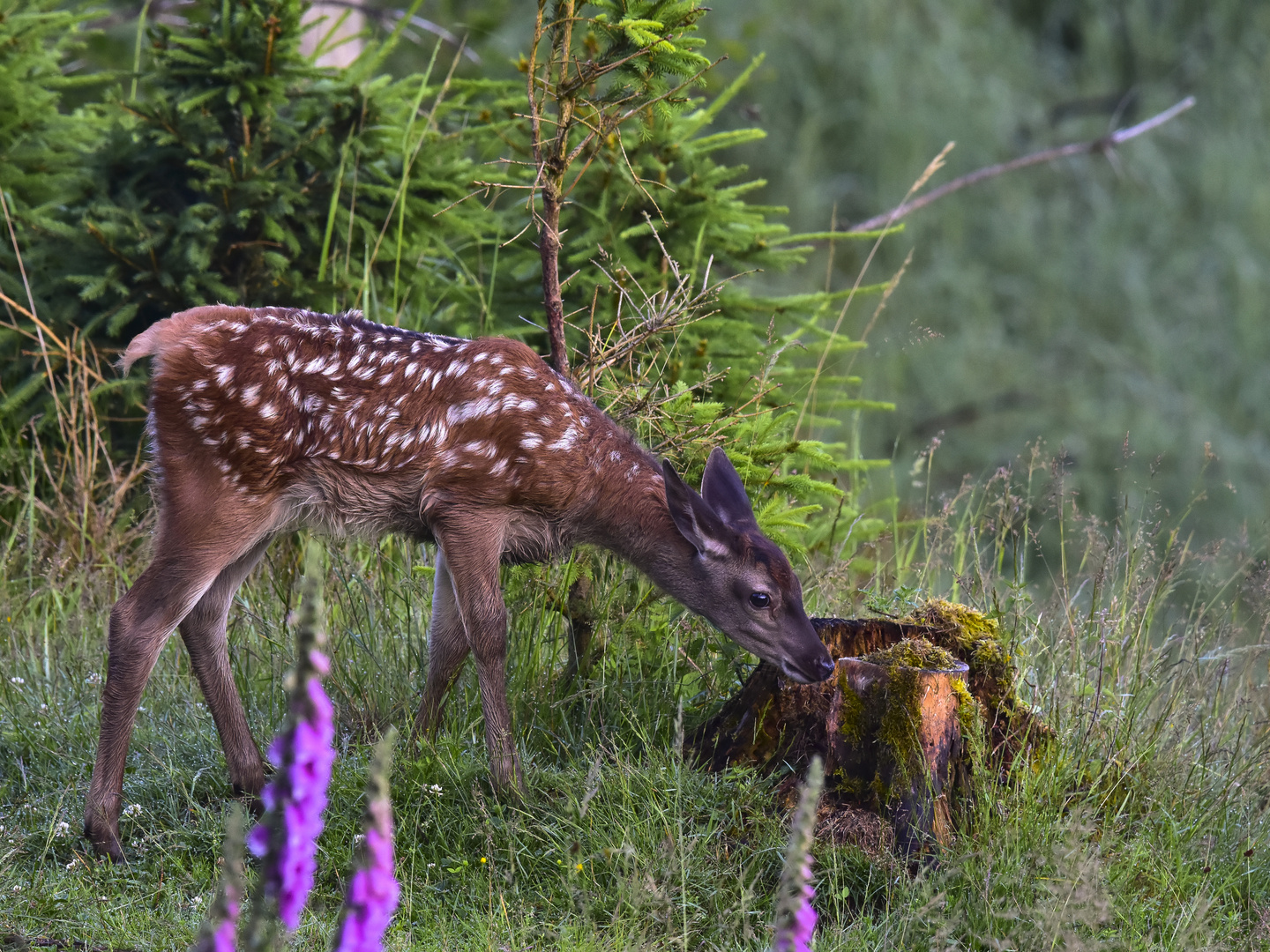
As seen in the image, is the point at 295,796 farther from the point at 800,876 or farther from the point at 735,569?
the point at 735,569

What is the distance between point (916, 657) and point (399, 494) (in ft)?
5.91

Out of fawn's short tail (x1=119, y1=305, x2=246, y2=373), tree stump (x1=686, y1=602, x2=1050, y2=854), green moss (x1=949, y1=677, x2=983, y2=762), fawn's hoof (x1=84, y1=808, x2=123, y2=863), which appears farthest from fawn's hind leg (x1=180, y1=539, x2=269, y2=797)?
green moss (x1=949, y1=677, x2=983, y2=762)

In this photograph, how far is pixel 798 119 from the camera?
15.9 metres

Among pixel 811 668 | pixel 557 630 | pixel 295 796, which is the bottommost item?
pixel 557 630

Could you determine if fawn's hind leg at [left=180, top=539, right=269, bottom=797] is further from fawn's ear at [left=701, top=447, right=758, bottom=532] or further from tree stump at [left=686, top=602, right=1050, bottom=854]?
fawn's ear at [left=701, top=447, right=758, bottom=532]

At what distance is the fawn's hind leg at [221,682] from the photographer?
4625 mm

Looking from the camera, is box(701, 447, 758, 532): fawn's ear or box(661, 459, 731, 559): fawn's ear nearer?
box(661, 459, 731, 559): fawn's ear

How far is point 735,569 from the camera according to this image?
474cm

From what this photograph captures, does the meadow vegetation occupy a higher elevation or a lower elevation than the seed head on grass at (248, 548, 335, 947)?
lower

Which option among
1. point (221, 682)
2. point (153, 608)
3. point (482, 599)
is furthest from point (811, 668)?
point (153, 608)

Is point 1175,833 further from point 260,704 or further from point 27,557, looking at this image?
point 27,557

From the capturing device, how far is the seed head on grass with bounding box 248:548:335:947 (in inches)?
74.0

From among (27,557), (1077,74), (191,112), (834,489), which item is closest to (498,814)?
(834,489)

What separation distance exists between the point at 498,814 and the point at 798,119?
1298cm
